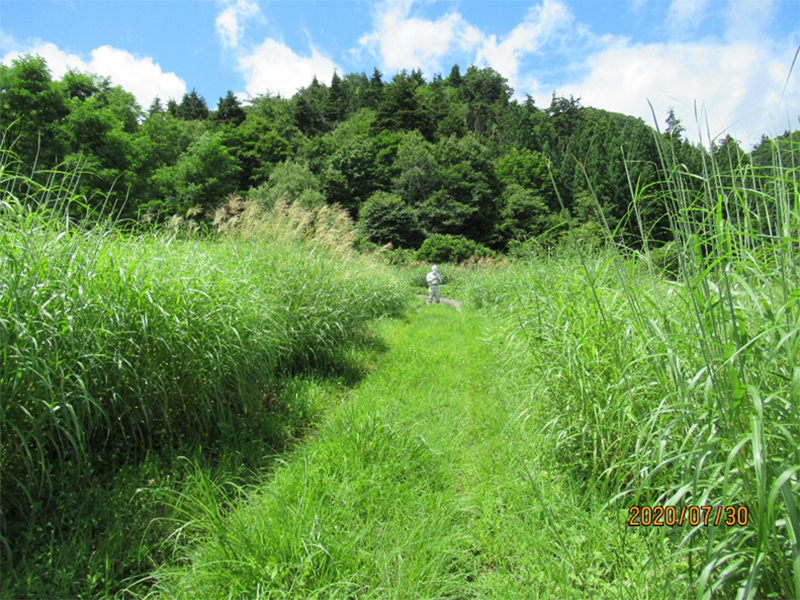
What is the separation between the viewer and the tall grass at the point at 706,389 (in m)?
1.01

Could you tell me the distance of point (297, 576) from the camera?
4.56 feet

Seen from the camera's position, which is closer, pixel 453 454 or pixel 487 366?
pixel 453 454

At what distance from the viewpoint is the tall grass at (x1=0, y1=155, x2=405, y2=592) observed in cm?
158

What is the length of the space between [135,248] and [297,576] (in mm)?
2173

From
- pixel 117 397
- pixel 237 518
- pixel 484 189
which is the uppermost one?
pixel 484 189

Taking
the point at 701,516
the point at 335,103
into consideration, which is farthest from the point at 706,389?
the point at 335,103

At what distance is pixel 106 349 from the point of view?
1.95 metres

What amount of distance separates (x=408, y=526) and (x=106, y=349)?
1.71 m

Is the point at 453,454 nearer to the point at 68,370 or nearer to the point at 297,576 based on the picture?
the point at 297,576

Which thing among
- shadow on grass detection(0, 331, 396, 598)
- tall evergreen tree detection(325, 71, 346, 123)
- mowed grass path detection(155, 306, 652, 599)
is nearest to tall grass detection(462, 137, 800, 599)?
A: mowed grass path detection(155, 306, 652, 599)

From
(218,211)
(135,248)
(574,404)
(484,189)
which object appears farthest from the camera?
(484,189)

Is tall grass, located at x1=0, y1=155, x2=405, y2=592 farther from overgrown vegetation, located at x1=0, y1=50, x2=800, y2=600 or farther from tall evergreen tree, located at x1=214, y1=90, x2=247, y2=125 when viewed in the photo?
tall evergreen tree, located at x1=214, y1=90, x2=247, y2=125

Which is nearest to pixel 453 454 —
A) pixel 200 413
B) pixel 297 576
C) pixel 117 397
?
pixel 297 576

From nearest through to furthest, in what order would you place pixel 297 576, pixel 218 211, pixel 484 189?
pixel 297 576 → pixel 218 211 → pixel 484 189
